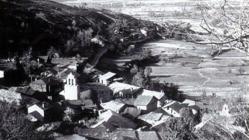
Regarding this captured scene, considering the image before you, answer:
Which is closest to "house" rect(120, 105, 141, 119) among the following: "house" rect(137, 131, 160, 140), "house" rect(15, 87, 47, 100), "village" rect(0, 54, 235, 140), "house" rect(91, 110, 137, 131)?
"village" rect(0, 54, 235, 140)

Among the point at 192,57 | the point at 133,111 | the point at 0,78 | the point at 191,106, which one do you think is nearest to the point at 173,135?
the point at 133,111

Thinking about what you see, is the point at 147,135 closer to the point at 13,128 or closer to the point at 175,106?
the point at 13,128

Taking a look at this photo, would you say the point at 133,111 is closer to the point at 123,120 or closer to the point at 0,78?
the point at 123,120

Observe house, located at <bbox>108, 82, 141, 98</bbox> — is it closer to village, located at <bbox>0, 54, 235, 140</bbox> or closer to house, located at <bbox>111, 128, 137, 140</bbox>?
village, located at <bbox>0, 54, 235, 140</bbox>

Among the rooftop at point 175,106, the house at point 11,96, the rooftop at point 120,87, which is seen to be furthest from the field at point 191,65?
the house at point 11,96

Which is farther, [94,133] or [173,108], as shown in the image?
[173,108]

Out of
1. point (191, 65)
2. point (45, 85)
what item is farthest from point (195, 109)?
point (191, 65)
